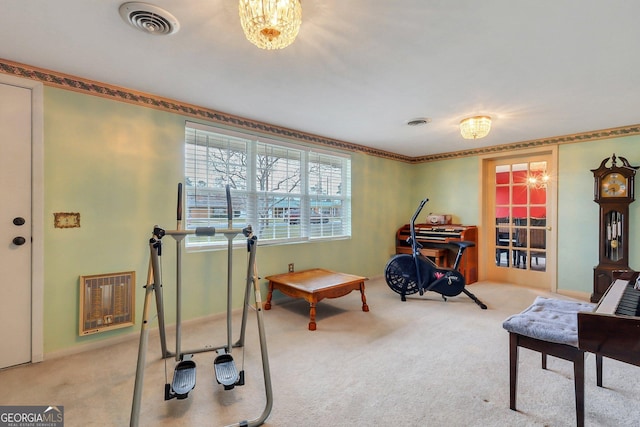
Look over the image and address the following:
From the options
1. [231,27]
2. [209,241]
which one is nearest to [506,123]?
[231,27]

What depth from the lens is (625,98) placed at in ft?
9.57

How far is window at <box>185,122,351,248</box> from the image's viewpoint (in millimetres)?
3305

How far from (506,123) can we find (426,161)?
2.16m

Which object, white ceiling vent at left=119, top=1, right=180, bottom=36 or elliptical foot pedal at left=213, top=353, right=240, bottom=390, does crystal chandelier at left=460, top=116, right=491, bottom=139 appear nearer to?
white ceiling vent at left=119, top=1, right=180, bottom=36

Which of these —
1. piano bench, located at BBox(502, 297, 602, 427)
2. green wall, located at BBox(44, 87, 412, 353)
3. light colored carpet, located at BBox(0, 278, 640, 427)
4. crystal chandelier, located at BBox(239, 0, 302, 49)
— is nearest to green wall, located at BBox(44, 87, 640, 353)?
green wall, located at BBox(44, 87, 412, 353)

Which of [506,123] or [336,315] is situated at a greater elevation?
[506,123]

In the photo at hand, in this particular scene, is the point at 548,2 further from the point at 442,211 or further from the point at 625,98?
the point at 442,211

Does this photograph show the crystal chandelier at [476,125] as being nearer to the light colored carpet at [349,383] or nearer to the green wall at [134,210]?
the green wall at [134,210]

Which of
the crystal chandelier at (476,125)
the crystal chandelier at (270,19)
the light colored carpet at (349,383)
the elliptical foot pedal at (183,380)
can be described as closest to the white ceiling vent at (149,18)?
the crystal chandelier at (270,19)

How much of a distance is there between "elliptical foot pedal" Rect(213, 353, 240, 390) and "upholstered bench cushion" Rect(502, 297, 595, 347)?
1692 mm

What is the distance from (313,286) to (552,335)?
219cm

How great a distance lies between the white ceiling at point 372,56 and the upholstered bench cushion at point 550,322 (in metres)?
1.70
